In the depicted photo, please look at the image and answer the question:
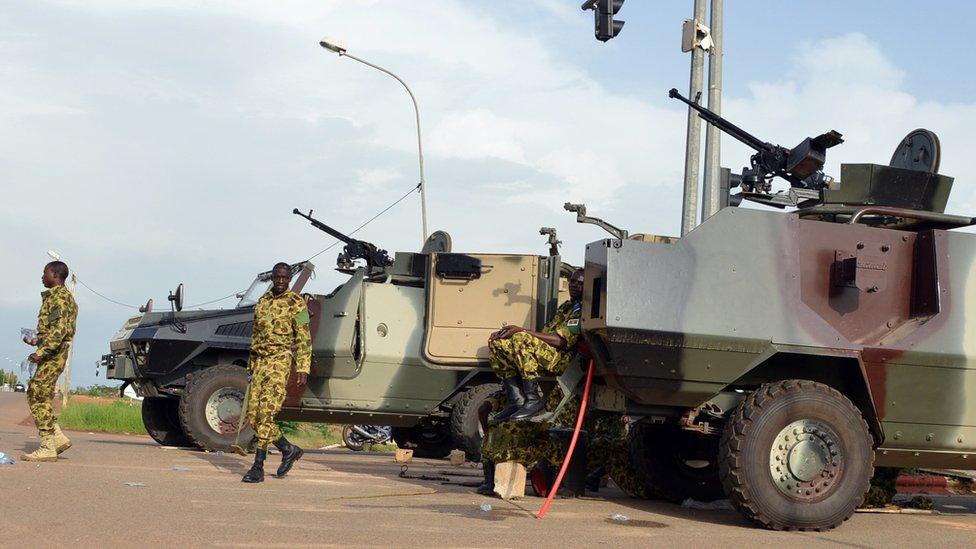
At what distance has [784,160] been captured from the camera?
35.5 ft

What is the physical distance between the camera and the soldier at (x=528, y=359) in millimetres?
8773

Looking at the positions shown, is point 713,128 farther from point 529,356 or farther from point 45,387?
point 45,387

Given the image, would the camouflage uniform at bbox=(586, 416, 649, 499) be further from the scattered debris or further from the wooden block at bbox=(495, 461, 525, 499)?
the wooden block at bbox=(495, 461, 525, 499)

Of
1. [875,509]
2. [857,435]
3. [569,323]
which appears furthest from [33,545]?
[875,509]

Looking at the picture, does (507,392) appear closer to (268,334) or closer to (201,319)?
(268,334)

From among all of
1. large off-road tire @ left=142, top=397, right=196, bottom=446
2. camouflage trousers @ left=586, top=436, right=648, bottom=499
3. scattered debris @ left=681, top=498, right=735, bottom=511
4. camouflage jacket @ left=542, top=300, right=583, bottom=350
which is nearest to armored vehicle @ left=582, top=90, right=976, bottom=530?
camouflage jacket @ left=542, top=300, right=583, bottom=350

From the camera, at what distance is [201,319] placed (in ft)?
47.3

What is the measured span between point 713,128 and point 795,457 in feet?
22.8

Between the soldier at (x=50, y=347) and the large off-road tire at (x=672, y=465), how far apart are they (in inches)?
197

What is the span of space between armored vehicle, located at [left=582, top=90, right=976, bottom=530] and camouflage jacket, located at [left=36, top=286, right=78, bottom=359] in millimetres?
4949

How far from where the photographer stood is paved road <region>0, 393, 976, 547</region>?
260 inches

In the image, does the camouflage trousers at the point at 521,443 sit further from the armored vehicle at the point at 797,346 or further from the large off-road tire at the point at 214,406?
the large off-road tire at the point at 214,406

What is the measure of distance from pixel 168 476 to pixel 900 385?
18.7ft

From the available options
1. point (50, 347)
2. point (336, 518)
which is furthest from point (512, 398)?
point (50, 347)
